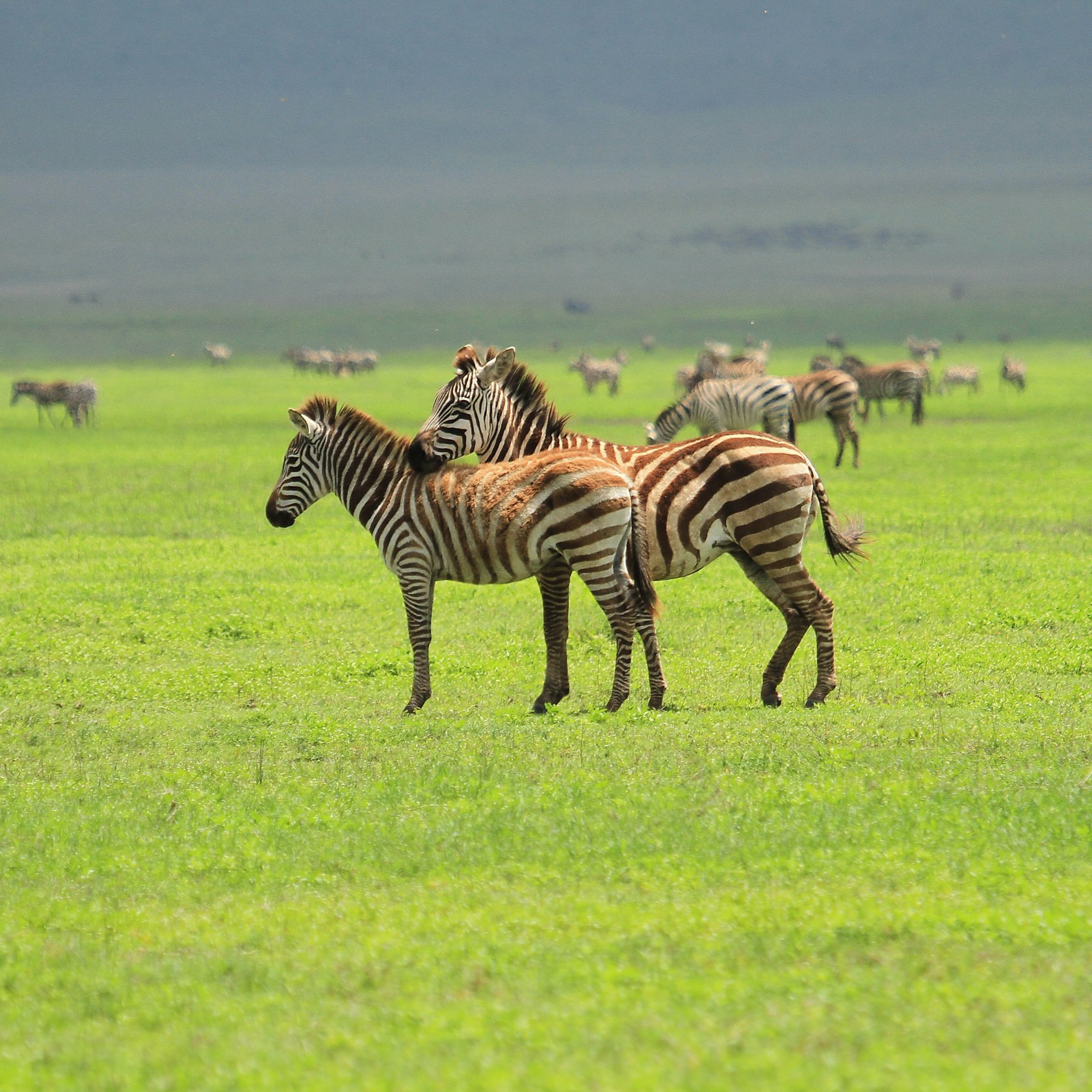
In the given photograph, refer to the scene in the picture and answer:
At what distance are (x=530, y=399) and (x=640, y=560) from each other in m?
2.17

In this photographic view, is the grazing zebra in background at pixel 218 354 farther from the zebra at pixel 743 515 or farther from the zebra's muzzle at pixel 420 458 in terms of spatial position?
the zebra at pixel 743 515

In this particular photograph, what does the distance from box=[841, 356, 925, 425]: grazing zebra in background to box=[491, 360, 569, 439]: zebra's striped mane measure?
3194 centimetres

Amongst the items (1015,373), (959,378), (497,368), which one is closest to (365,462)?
(497,368)

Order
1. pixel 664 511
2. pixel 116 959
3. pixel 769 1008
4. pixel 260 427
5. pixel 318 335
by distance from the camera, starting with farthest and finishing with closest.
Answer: pixel 318 335
pixel 260 427
pixel 664 511
pixel 116 959
pixel 769 1008

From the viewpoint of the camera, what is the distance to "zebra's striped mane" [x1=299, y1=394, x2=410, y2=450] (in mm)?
11805

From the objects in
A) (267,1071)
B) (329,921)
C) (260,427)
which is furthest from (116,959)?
(260,427)

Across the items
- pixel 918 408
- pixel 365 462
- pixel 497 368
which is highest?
pixel 918 408

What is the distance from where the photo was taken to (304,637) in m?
14.6

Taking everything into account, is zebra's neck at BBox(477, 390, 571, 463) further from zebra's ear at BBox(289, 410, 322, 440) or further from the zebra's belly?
the zebra's belly

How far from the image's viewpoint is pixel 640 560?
1098 cm

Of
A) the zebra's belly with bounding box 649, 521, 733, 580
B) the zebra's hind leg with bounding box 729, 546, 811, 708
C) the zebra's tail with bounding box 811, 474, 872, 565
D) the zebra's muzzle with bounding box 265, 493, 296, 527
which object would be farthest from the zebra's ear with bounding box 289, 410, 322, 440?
the zebra's tail with bounding box 811, 474, 872, 565

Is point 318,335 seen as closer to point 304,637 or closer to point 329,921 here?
point 304,637

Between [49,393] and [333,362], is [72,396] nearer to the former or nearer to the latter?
[49,393]

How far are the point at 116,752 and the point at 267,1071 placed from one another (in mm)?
5421
